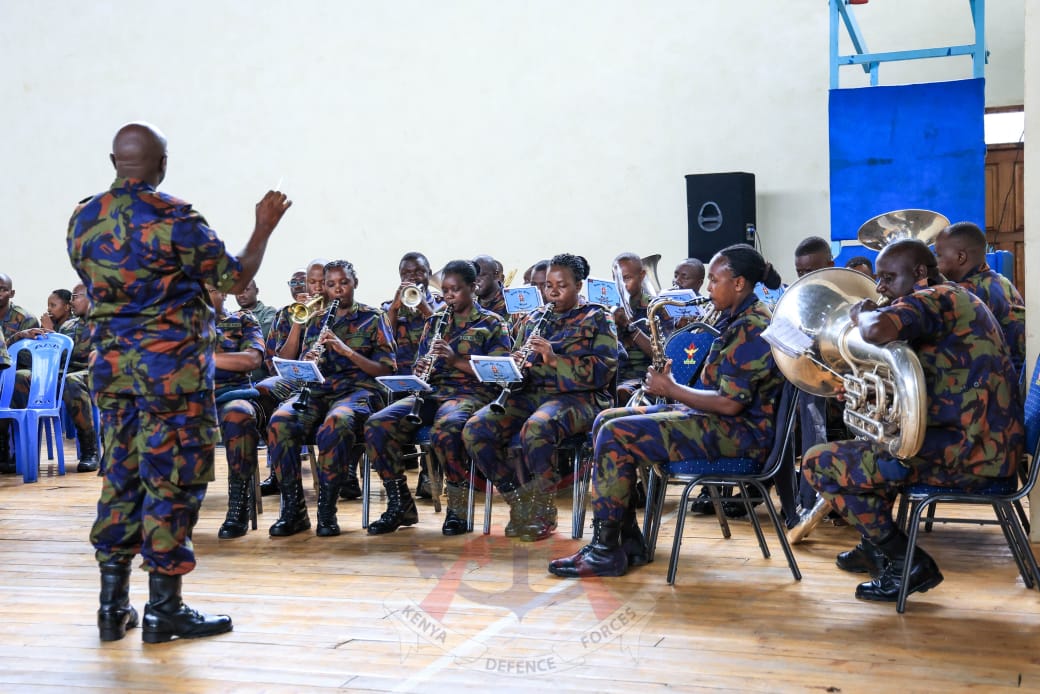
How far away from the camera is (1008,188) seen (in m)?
8.23

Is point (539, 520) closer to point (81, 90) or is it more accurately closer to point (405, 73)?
point (405, 73)

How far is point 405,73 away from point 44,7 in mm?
4151

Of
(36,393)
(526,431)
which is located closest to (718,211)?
(526,431)

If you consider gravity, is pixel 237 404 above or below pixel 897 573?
above

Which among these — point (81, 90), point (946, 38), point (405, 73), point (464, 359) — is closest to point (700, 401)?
point (464, 359)

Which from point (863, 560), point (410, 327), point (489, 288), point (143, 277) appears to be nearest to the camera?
point (143, 277)

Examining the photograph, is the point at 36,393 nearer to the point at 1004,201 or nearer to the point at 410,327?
the point at 410,327

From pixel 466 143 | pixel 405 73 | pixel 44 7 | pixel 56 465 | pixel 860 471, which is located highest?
pixel 44 7

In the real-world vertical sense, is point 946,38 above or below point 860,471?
above

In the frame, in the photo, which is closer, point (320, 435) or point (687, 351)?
point (687, 351)

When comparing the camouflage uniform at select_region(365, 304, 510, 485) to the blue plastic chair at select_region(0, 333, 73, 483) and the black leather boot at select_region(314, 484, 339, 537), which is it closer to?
the black leather boot at select_region(314, 484, 339, 537)

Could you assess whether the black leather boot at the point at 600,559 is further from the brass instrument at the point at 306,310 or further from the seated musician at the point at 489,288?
the seated musician at the point at 489,288

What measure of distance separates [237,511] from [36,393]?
8.80 ft

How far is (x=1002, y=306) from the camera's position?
4391mm
